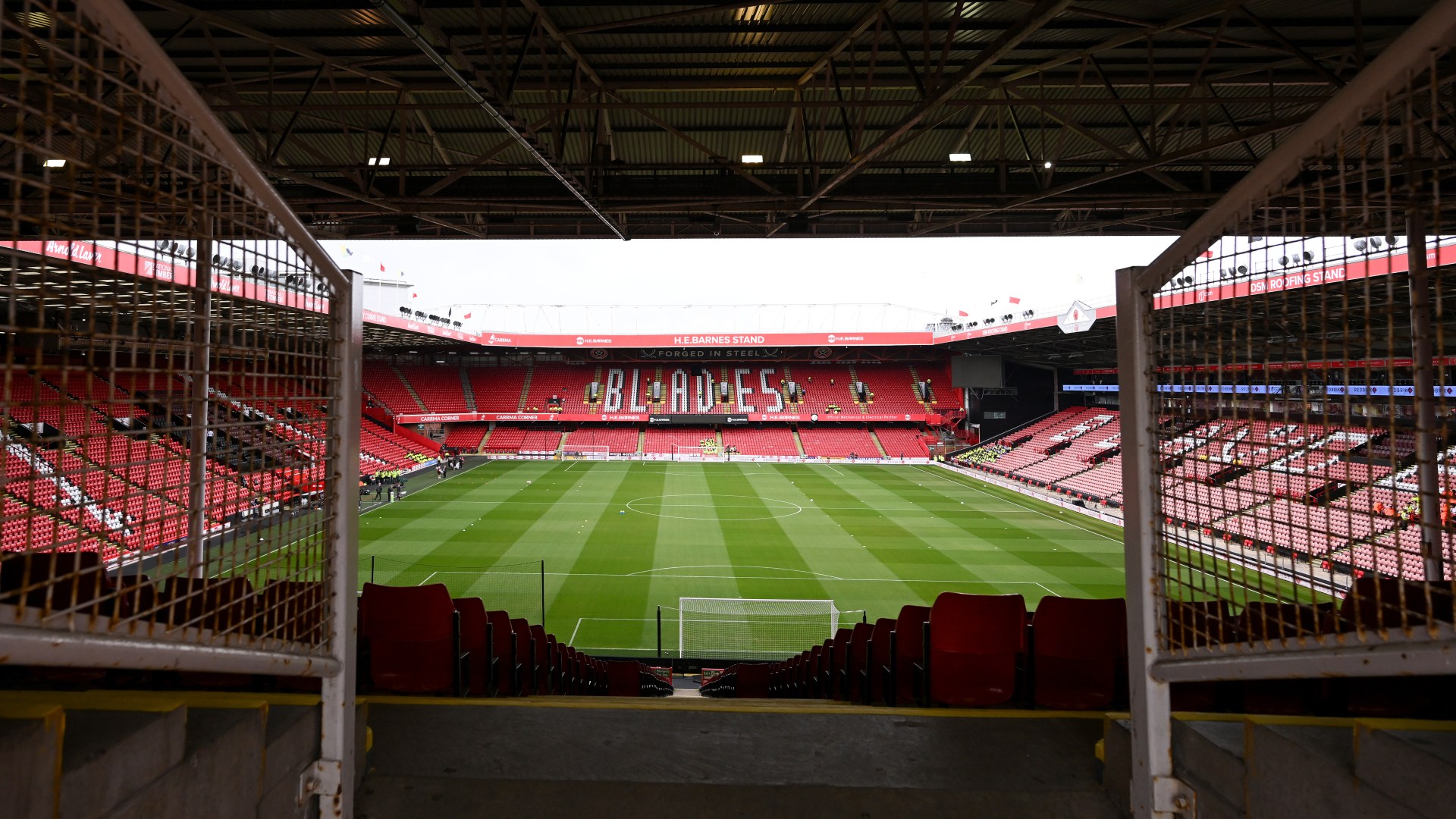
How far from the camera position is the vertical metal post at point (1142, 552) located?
7.93 ft

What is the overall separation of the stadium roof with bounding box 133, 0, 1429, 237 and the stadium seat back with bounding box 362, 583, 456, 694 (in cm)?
478

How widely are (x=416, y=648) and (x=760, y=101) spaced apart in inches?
319

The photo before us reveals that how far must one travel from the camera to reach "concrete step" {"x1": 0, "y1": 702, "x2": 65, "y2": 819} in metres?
1.50

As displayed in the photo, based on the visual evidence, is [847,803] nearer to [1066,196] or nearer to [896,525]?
[1066,196]

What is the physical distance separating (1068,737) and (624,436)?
147ft

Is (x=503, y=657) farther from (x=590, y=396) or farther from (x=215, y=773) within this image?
(x=590, y=396)

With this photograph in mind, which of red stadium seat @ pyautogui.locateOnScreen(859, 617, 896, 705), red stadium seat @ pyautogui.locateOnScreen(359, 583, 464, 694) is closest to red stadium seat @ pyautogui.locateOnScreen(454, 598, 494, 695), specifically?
red stadium seat @ pyautogui.locateOnScreen(359, 583, 464, 694)

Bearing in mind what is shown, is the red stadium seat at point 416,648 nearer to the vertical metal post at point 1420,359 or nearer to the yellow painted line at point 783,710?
the yellow painted line at point 783,710

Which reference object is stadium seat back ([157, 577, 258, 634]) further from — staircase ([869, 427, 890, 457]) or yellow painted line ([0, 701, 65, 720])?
staircase ([869, 427, 890, 457])

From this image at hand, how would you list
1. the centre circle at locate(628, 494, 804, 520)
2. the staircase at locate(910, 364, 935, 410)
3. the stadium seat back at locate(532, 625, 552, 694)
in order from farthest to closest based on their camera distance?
the staircase at locate(910, 364, 935, 410), the centre circle at locate(628, 494, 804, 520), the stadium seat back at locate(532, 625, 552, 694)

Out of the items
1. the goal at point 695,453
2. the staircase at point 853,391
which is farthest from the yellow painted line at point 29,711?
the staircase at point 853,391

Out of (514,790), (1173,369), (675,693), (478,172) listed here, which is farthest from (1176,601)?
(478,172)

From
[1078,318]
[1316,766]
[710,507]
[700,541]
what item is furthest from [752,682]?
[1078,318]

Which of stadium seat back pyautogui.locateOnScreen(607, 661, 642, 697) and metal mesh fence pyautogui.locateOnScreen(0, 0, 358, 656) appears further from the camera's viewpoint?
stadium seat back pyautogui.locateOnScreen(607, 661, 642, 697)
